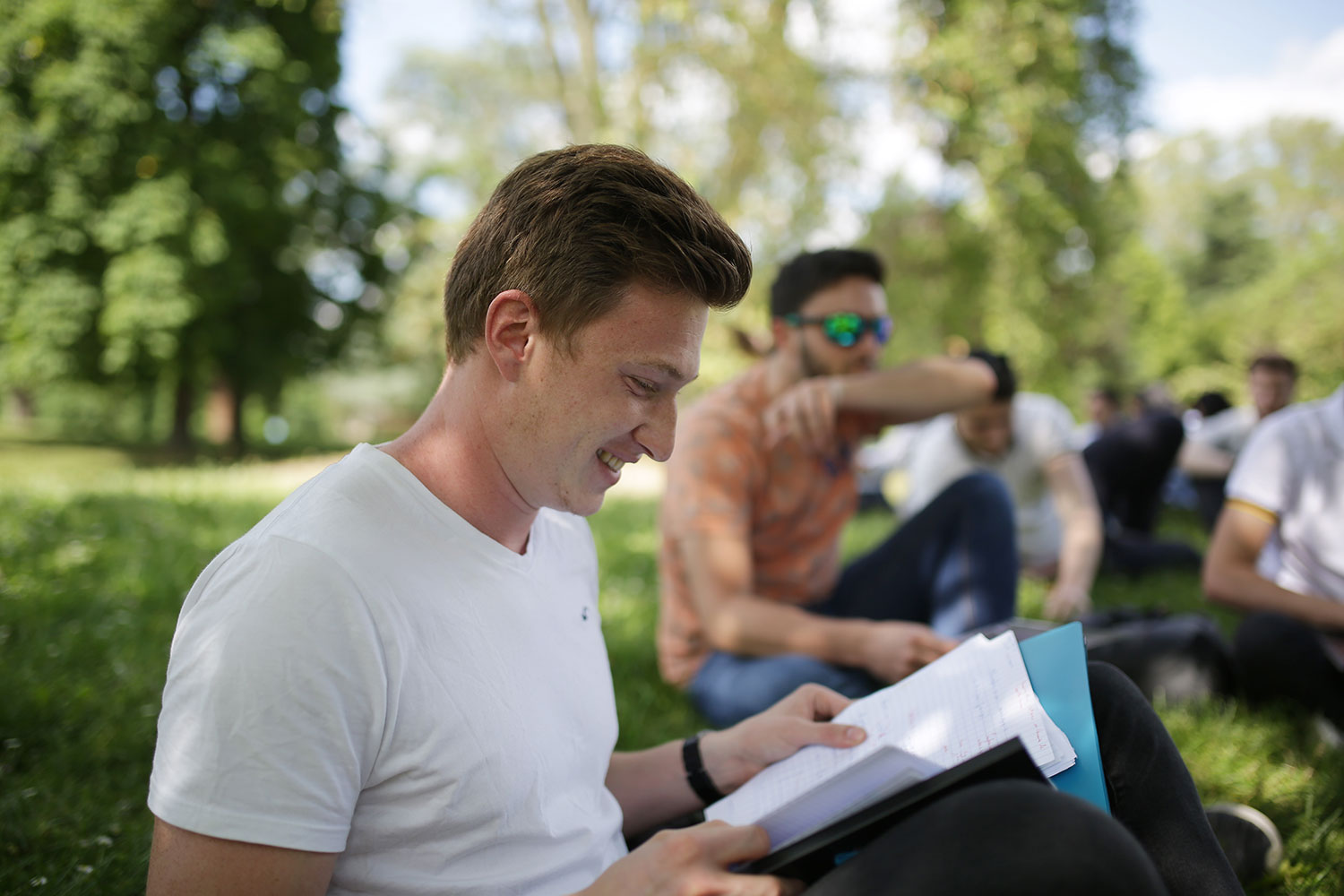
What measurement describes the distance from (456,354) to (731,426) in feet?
5.17

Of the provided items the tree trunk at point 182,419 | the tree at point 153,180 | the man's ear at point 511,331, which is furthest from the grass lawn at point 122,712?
the tree trunk at point 182,419

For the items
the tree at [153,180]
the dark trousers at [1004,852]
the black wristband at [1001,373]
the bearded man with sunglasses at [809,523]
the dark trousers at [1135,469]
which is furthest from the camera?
the tree at [153,180]

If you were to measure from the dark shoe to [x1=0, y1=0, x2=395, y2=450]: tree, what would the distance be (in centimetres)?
1614

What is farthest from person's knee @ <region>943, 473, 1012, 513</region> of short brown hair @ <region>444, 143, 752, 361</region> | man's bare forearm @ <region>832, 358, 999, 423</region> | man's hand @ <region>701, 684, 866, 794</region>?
short brown hair @ <region>444, 143, 752, 361</region>

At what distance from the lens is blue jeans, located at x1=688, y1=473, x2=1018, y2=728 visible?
275cm

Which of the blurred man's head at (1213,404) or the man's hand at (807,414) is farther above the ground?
the man's hand at (807,414)

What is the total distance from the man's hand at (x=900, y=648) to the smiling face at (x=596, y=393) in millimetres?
1321

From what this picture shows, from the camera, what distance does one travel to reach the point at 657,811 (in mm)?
1815

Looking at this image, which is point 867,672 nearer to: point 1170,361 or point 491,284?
point 491,284

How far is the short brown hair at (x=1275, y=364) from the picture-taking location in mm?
7250

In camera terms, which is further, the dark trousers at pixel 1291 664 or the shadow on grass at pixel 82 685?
the dark trousers at pixel 1291 664

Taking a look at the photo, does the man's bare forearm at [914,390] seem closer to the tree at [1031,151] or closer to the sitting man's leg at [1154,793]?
the sitting man's leg at [1154,793]

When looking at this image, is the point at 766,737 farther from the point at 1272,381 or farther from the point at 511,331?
the point at 1272,381

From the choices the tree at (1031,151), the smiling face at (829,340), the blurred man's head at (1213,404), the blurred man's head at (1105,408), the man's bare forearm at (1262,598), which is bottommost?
the blurred man's head at (1105,408)
